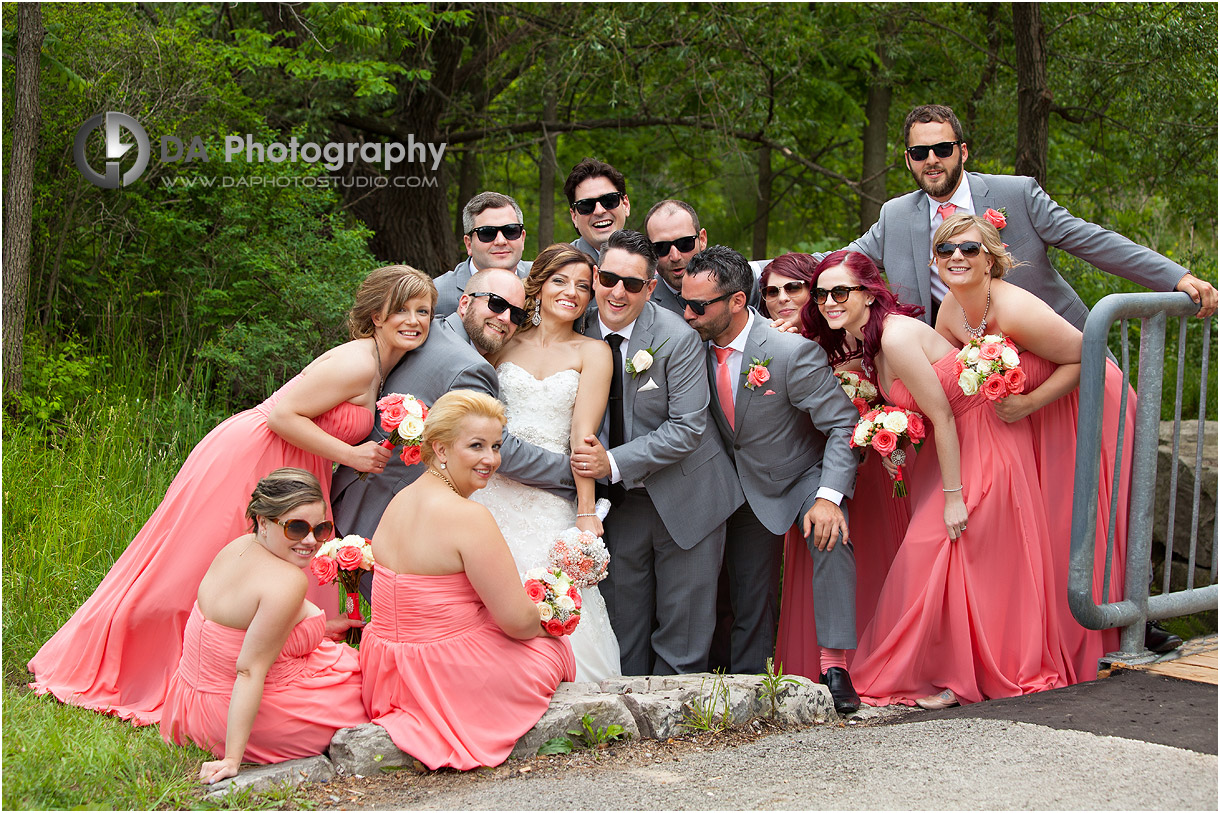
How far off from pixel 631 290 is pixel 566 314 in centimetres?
33

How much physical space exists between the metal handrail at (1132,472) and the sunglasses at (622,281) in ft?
6.69

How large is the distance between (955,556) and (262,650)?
313 cm

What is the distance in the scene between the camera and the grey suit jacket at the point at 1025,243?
5578mm

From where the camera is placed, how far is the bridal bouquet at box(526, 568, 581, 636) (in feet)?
14.3

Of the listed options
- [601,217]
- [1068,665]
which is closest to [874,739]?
[1068,665]

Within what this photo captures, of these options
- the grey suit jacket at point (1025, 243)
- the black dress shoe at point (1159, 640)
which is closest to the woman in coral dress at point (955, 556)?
the black dress shoe at point (1159, 640)

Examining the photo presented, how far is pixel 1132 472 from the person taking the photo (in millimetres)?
4977

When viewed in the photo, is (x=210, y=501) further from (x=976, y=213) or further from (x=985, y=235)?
(x=976, y=213)

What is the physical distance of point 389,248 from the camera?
1175 centimetres

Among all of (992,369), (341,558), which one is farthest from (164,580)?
(992,369)

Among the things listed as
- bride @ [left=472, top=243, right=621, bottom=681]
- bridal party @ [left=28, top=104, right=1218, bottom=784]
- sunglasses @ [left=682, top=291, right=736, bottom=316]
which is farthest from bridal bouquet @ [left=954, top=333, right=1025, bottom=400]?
bride @ [left=472, top=243, right=621, bottom=681]

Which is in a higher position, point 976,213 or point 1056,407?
point 976,213

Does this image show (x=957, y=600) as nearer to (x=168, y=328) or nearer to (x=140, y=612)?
(x=140, y=612)

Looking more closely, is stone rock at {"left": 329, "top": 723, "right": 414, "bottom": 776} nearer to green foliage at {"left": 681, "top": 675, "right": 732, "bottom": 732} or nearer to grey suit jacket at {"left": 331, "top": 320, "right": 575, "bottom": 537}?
green foliage at {"left": 681, "top": 675, "right": 732, "bottom": 732}
